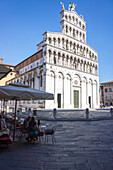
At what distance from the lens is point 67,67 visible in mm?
28844

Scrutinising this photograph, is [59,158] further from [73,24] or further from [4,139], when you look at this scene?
[73,24]

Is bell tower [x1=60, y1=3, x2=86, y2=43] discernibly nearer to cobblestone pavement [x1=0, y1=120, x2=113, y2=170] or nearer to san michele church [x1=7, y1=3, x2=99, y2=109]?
san michele church [x1=7, y1=3, x2=99, y2=109]

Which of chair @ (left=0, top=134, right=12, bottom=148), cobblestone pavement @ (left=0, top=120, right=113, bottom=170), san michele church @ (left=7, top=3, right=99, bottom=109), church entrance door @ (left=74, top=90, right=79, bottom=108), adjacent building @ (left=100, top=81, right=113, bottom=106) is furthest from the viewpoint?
adjacent building @ (left=100, top=81, right=113, bottom=106)

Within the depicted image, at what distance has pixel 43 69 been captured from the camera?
→ 1014 inches

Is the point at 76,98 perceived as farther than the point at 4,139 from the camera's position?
Yes

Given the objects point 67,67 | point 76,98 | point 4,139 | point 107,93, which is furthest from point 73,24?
point 107,93

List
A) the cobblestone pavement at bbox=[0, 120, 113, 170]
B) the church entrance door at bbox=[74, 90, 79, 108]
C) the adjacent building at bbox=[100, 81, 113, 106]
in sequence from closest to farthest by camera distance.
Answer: the cobblestone pavement at bbox=[0, 120, 113, 170], the church entrance door at bbox=[74, 90, 79, 108], the adjacent building at bbox=[100, 81, 113, 106]

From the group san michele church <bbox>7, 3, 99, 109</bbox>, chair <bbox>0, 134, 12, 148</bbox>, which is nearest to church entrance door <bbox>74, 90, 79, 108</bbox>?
san michele church <bbox>7, 3, 99, 109</bbox>

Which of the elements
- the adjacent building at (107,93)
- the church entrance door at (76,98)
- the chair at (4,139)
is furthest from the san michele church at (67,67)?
the adjacent building at (107,93)

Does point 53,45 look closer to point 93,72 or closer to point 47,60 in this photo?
point 47,60

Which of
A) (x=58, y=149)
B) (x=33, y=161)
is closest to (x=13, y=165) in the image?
(x=33, y=161)

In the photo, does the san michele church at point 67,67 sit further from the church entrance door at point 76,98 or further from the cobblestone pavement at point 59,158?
the cobblestone pavement at point 59,158

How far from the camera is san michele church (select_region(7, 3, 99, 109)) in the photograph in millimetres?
26094

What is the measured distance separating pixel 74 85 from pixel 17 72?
2006cm
